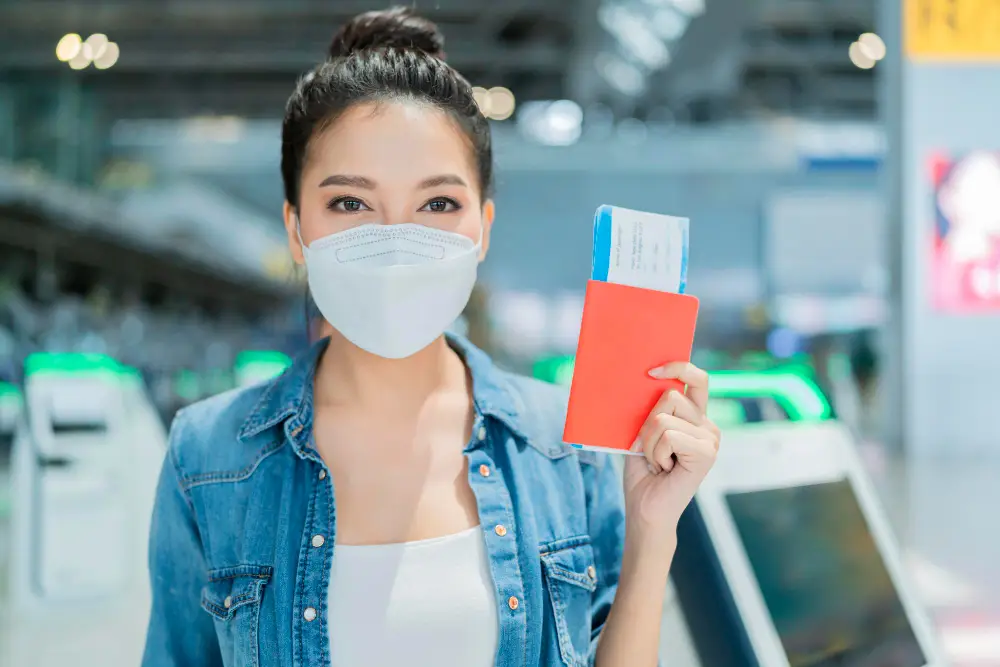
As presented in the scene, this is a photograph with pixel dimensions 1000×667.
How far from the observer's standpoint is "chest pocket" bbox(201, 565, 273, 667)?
1020 millimetres

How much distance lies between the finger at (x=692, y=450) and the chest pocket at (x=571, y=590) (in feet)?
0.68

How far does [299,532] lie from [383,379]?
22 centimetres

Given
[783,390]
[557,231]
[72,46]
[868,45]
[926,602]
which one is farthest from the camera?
[557,231]

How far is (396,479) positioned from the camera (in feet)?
3.58

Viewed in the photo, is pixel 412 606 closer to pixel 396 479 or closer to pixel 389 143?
pixel 396 479

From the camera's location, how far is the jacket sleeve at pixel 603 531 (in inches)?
44.7

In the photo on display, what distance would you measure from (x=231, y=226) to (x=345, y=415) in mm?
14139

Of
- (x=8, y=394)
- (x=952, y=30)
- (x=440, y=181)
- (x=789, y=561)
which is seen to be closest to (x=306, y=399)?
(x=440, y=181)

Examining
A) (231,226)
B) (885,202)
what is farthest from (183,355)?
(885,202)

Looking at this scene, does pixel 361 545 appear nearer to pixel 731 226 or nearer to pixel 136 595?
pixel 136 595

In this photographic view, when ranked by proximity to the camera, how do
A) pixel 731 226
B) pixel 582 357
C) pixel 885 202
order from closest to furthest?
pixel 582 357
pixel 885 202
pixel 731 226

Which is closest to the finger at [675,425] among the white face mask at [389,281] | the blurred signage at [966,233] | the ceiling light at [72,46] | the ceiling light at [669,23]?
the white face mask at [389,281]

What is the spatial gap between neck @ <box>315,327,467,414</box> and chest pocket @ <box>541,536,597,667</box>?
0.85ft

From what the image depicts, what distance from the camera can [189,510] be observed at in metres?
1.08
